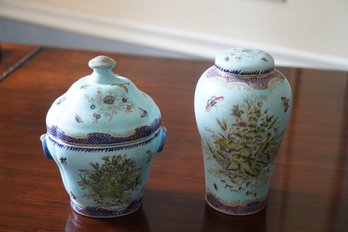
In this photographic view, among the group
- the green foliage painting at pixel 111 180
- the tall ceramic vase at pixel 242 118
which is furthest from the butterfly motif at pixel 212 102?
the green foliage painting at pixel 111 180

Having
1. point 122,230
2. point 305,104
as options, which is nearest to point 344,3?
point 305,104

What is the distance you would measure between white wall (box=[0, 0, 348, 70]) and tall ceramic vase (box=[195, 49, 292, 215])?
37.2 inches

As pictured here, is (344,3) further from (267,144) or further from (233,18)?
(267,144)

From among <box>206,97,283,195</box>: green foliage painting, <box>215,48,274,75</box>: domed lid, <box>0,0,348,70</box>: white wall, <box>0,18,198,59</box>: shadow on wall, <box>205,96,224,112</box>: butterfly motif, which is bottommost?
<box>0,18,198,59</box>: shadow on wall

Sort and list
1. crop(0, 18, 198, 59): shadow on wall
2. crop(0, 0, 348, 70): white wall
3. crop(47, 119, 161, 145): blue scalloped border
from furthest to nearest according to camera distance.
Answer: crop(0, 18, 198, 59): shadow on wall < crop(0, 0, 348, 70): white wall < crop(47, 119, 161, 145): blue scalloped border

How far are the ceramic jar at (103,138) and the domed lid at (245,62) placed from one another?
0.32 feet

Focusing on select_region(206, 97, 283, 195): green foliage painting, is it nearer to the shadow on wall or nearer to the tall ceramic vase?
the tall ceramic vase

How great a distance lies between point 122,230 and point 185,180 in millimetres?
134

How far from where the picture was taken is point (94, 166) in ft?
2.16

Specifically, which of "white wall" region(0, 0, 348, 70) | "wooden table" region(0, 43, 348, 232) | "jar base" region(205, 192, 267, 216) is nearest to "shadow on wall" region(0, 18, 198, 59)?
"white wall" region(0, 0, 348, 70)

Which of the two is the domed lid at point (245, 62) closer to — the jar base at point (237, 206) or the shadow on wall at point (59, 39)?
the jar base at point (237, 206)

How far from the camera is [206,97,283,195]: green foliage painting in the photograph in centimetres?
65

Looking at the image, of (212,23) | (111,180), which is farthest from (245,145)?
(212,23)

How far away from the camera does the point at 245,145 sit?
672 mm
